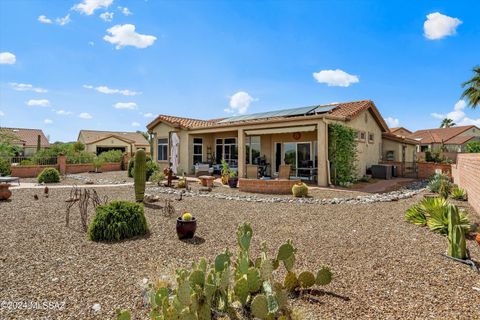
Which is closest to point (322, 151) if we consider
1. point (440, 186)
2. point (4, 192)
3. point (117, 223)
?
point (440, 186)

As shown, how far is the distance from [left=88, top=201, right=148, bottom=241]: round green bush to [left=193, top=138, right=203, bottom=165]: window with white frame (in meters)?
17.3

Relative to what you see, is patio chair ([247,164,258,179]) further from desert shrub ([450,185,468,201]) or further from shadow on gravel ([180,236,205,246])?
shadow on gravel ([180,236,205,246])

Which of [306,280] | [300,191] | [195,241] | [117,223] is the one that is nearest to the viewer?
[306,280]

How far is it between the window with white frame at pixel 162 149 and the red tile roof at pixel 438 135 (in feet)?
157

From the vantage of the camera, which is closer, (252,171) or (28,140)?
(252,171)

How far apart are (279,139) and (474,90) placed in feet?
70.6

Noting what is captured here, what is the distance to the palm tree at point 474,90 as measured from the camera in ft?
87.7

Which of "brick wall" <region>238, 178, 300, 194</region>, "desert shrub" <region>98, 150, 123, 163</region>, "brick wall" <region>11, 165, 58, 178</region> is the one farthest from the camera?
"desert shrub" <region>98, 150, 123, 163</region>

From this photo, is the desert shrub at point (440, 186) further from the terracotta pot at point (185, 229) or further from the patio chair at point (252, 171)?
the terracotta pot at point (185, 229)

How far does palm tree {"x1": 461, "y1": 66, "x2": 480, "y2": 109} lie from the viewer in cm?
2672

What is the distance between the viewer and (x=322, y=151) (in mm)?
16359

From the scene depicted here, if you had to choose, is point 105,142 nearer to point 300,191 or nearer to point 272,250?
point 300,191

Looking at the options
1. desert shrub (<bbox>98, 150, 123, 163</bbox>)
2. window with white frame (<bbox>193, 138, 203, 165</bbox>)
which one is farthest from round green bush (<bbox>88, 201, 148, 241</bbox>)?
desert shrub (<bbox>98, 150, 123, 163</bbox>)

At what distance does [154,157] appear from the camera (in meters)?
27.0
